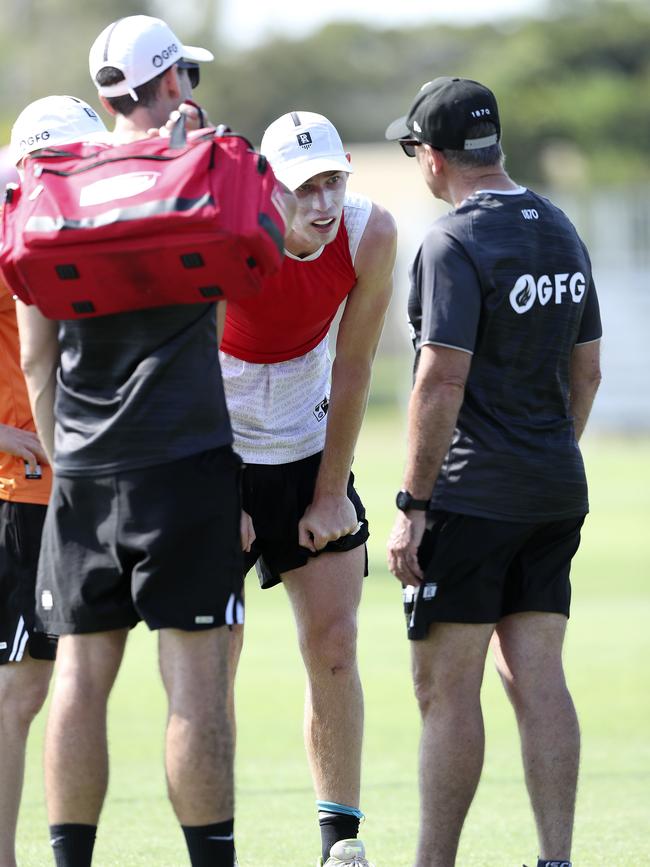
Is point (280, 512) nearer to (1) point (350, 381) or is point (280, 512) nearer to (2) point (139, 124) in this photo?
(1) point (350, 381)

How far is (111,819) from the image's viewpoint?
6.59 metres

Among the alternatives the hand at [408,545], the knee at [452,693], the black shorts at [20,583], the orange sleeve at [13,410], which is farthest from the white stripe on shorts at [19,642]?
the knee at [452,693]

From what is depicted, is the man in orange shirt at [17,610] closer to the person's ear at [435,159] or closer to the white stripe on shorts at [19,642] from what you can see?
the white stripe on shorts at [19,642]

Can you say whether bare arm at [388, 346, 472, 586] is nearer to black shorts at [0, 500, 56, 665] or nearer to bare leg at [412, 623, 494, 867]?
bare leg at [412, 623, 494, 867]

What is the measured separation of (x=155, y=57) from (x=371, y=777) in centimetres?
416

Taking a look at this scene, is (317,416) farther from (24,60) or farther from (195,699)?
(24,60)

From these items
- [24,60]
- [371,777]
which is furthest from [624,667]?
[24,60]

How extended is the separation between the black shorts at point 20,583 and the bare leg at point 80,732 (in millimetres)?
730

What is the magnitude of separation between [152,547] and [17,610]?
1.09m

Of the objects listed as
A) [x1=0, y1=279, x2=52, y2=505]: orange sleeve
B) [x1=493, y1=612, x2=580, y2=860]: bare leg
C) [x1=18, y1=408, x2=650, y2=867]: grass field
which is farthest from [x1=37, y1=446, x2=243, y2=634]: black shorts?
[x1=18, y1=408, x2=650, y2=867]: grass field

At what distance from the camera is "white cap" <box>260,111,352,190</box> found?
16.9ft

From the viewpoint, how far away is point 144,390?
4168mm

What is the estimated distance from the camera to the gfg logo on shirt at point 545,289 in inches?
190

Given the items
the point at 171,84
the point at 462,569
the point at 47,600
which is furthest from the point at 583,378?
the point at 47,600
